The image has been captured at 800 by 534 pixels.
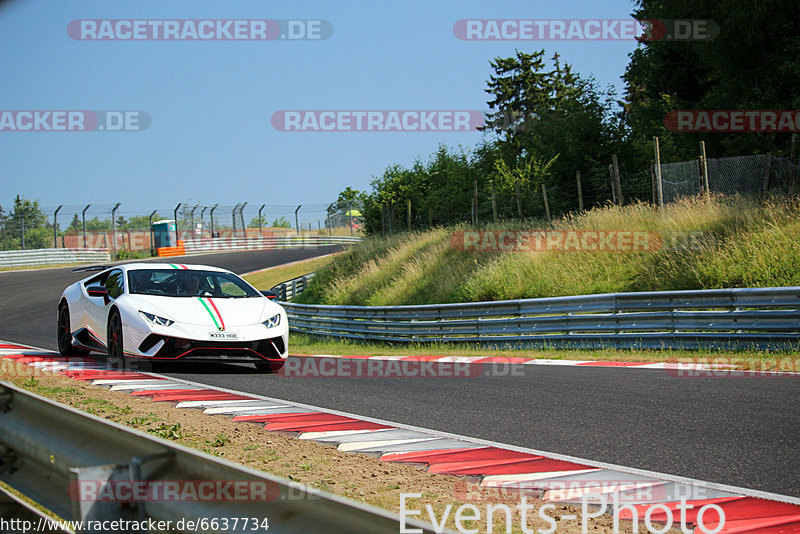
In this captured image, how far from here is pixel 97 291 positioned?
33.2 feet

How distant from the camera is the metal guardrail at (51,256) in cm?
4025

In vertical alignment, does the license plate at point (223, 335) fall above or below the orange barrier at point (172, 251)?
below

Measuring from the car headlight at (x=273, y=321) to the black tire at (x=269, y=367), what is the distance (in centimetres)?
57

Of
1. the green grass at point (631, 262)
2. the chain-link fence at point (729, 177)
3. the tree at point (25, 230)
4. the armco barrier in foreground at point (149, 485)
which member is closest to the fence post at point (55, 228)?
the tree at point (25, 230)

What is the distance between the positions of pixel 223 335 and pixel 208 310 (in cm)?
49

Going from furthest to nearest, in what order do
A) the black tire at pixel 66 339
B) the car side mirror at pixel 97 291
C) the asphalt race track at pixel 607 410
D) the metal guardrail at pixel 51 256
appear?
the metal guardrail at pixel 51 256 → the black tire at pixel 66 339 → the car side mirror at pixel 97 291 → the asphalt race track at pixel 607 410

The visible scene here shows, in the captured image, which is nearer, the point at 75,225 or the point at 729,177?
the point at 729,177

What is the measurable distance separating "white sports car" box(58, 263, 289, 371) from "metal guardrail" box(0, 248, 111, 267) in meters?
33.0

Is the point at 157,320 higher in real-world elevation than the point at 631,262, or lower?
lower

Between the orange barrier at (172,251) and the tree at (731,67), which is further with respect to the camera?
the orange barrier at (172,251)

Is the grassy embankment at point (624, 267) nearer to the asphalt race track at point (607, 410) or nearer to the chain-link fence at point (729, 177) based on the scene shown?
the chain-link fence at point (729, 177)

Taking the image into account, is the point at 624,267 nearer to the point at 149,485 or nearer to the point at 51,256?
the point at 149,485

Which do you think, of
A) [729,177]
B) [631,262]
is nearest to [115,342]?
[631,262]

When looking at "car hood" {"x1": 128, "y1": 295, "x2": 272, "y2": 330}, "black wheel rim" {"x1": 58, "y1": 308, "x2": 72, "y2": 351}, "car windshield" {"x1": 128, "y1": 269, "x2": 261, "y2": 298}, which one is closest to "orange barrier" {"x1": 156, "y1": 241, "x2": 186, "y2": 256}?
"black wheel rim" {"x1": 58, "y1": 308, "x2": 72, "y2": 351}
